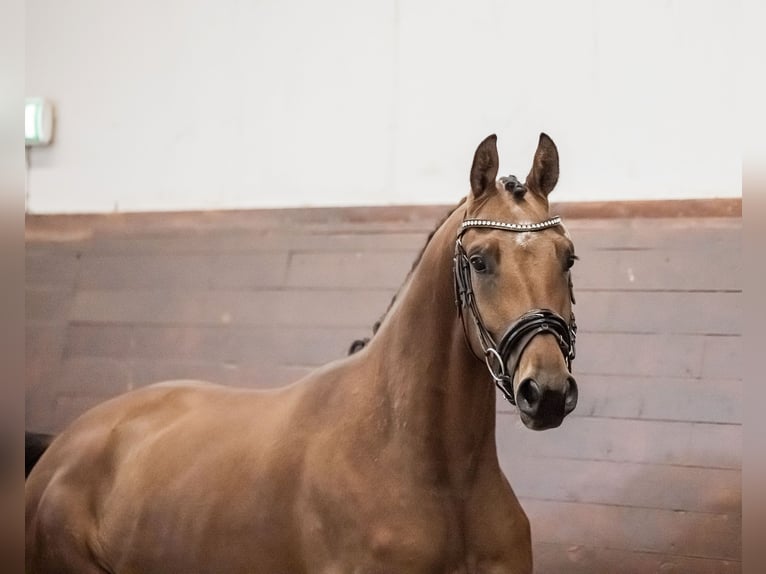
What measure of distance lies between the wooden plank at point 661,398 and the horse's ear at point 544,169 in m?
0.56

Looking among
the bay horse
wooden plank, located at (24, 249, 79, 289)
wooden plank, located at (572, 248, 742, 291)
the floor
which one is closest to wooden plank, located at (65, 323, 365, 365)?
the floor

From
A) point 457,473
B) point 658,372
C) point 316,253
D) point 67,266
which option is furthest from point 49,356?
point 658,372

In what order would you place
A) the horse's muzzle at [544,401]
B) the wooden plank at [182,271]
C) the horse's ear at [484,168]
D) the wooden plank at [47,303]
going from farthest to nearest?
1. the wooden plank at [47,303]
2. the wooden plank at [182,271]
3. the horse's ear at [484,168]
4. the horse's muzzle at [544,401]

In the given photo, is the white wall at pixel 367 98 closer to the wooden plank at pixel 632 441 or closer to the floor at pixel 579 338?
the floor at pixel 579 338

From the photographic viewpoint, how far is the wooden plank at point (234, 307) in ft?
6.78

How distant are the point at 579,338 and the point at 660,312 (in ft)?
0.53

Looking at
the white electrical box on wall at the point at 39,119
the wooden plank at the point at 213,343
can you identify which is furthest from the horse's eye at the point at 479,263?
the white electrical box on wall at the point at 39,119

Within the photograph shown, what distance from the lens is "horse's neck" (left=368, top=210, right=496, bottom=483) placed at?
1.42m

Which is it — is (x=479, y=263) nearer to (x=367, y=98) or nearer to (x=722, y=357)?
(x=722, y=357)

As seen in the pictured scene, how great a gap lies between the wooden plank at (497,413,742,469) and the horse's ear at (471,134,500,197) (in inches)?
25.7

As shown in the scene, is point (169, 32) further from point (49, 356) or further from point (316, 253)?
point (49, 356)

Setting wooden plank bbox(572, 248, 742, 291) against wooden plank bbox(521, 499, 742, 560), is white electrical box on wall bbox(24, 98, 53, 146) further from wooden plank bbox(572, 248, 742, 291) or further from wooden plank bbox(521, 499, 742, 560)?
wooden plank bbox(521, 499, 742, 560)

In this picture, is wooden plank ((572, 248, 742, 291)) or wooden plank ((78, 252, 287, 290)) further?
wooden plank ((78, 252, 287, 290))

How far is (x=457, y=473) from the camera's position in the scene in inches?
56.2
